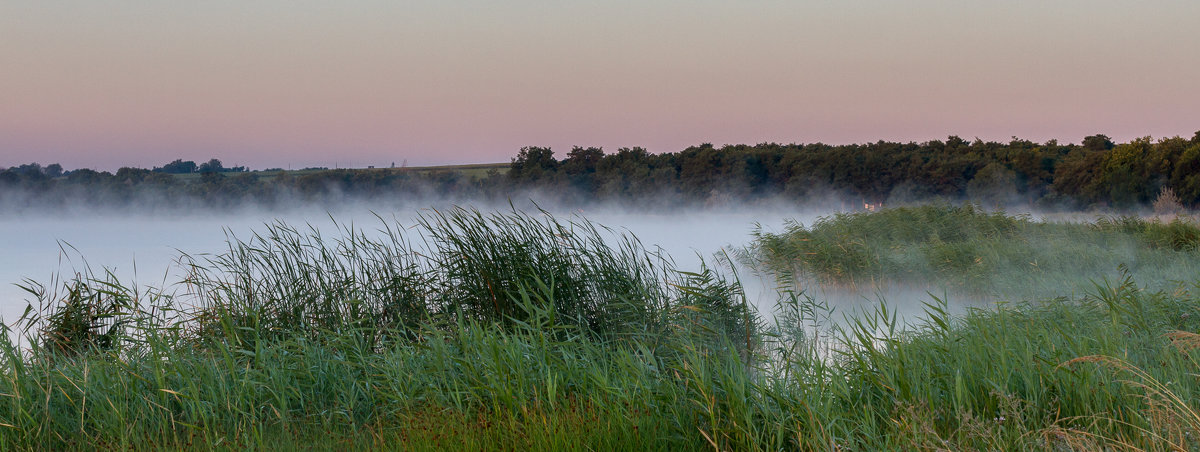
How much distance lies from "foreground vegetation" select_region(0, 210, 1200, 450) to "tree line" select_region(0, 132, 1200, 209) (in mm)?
29914

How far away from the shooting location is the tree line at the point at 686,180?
1309 inches

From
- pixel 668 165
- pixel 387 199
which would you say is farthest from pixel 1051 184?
pixel 387 199

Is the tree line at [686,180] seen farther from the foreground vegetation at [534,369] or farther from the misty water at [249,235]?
the foreground vegetation at [534,369]

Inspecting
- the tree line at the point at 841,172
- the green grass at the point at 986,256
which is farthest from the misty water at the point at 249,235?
the tree line at the point at 841,172

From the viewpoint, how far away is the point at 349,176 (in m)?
38.3

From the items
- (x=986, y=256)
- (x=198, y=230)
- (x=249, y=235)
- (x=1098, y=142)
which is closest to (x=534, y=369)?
(x=986, y=256)

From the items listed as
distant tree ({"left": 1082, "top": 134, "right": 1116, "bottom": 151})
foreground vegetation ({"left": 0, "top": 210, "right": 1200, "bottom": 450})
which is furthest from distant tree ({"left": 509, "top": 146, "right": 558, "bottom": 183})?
foreground vegetation ({"left": 0, "top": 210, "right": 1200, "bottom": 450})

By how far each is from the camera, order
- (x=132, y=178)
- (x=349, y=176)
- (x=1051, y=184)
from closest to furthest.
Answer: (x=1051, y=184) → (x=132, y=178) → (x=349, y=176)

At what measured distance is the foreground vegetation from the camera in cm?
294

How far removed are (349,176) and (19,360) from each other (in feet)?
117

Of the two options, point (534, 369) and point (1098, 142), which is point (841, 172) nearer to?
point (1098, 142)

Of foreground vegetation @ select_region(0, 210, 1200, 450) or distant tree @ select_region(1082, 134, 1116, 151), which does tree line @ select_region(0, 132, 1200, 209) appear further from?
foreground vegetation @ select_region(0, 210, 1200, 450)

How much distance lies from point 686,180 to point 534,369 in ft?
113

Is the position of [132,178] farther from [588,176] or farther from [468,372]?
[468,372]
